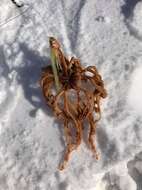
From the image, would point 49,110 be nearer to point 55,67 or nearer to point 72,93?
point 72,93

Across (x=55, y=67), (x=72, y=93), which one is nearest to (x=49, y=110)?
(x=72, y=93)

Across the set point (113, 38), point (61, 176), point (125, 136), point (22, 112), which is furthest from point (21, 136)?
point (113, 38)

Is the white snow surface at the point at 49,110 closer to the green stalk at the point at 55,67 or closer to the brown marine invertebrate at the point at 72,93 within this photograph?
the brown marine invertebrate at the point at 72,93

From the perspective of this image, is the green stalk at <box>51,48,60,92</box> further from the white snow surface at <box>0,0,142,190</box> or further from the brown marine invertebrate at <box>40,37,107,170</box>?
the white snow surface at <box>0,0,142,190</box>

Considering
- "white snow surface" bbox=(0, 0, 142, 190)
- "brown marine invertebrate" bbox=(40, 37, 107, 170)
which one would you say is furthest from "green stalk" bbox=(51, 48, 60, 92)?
"white snow surface" bbox=(0, 0, 142, 190)

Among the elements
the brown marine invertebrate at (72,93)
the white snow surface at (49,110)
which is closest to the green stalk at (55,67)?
the brown marine invertebrate at (72,93)

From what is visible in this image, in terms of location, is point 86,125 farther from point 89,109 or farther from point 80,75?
point 80,75
